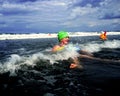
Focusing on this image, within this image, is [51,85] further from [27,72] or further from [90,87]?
[27,72]

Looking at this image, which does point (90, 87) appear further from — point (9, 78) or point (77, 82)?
point (9, 78)

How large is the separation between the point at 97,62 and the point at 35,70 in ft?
12.0

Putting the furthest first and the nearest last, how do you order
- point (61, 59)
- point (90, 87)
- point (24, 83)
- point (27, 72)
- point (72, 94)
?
1. point (61, 59)
2. point (27, 72)
3. point (24, 83)
4. point (90, 87)
5. point (72, 94)

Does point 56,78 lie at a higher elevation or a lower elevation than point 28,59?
lower

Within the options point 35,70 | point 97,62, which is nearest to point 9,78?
point 35,70

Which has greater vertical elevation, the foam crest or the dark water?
the foam crest

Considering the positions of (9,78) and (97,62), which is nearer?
(9,78)

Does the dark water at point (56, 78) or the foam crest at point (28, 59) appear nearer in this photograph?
the dark water at point (56, 78)

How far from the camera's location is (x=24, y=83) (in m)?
8.27

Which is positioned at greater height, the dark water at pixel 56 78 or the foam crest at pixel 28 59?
the foam crest at pixel 28 59

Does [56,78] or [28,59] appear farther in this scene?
[28,59]

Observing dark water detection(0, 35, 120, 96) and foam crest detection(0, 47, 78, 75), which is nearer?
dark water detection(0, 35, 120, 96)

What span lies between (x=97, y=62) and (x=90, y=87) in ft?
15.0

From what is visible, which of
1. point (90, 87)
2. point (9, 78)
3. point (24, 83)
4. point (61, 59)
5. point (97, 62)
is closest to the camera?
point (90, 87)
